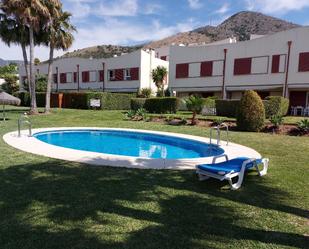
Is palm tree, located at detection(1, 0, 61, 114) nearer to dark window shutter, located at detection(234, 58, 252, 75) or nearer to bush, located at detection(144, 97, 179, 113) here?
bush, located at detection(144, 97, 179, 113)

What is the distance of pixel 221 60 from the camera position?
29.5 meters

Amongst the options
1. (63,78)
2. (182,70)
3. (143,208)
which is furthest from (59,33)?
(143,208)

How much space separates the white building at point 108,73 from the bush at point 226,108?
15.3 meters

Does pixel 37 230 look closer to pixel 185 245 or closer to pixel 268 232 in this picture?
pixel 185 245

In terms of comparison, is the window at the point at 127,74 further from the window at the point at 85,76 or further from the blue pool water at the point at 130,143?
the blue pool water at the point at 130,143

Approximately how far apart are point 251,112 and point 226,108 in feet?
21.0

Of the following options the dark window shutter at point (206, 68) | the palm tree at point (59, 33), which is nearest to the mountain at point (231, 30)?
the dark window shutter at point (206, 68)

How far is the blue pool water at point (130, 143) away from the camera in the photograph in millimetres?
11172

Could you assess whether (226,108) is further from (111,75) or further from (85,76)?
(85,76)

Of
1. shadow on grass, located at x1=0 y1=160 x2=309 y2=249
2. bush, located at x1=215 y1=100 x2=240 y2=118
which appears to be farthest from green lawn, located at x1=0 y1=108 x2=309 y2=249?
bush, located at x1=215 y1=100 x2=240 y2=118

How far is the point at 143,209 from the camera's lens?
15.3ft

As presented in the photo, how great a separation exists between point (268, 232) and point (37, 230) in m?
3.07

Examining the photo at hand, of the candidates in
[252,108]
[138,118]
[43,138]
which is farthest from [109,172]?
[138,118]

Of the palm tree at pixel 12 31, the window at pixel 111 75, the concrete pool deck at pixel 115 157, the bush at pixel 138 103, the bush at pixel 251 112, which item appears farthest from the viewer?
the window at pixel 111 75
